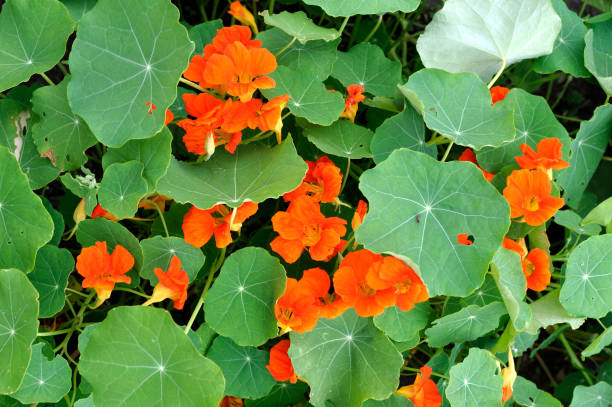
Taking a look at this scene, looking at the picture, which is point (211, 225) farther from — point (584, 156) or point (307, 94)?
point (584, 156)

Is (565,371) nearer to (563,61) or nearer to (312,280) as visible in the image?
(563,61)

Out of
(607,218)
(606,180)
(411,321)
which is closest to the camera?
(411,321)

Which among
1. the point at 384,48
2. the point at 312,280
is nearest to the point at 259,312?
the point at 312,280

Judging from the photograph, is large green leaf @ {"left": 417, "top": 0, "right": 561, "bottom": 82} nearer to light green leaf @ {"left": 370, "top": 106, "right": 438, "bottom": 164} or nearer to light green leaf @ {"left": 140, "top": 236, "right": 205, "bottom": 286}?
light green leaf @ {"left": 370, "top": 106, "right": 438, "bottom": 164}

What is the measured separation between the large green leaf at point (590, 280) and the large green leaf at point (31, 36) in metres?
1.55

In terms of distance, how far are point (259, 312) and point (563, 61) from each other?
4.28 ft

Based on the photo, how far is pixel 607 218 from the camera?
5.28 feet

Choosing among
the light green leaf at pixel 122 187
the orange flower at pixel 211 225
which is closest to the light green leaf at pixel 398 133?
the orange flower at pixel 211 225

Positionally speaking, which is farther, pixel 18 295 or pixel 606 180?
pixel 606 180

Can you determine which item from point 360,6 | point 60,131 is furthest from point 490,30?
point 60,131

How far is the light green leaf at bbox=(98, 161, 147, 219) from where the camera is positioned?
1.36 meters

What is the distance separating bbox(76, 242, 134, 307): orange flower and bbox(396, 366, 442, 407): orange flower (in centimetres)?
81

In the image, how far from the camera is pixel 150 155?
4.62 feet

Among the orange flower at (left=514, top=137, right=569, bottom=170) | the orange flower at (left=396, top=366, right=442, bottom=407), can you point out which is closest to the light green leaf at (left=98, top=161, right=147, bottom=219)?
the orange flower at (left=396, top=366, right=442, bottom=407)
